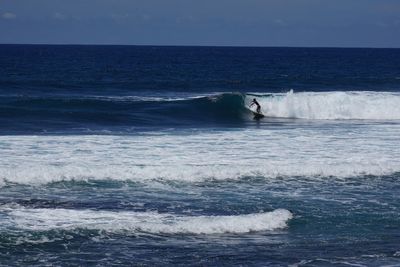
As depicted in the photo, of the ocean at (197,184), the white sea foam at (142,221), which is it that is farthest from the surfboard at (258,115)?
the white sea foam at (142,221)

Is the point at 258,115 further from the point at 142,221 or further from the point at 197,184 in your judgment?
the point at 142,221

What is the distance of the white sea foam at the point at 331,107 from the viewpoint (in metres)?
38.7

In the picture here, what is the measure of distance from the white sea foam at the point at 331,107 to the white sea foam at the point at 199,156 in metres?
7.86

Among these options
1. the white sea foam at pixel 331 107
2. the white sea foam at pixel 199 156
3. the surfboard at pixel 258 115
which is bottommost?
the white sea foam at pixel 199 156

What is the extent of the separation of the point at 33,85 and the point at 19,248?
39.8 meters

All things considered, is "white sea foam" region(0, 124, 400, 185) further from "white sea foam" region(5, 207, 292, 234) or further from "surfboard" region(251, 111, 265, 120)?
"surfboard" region(251, 111, 265, 120)

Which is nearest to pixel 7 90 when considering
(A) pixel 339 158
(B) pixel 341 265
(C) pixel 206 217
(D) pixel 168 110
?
(D) pixel 168 110

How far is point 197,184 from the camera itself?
2011cm

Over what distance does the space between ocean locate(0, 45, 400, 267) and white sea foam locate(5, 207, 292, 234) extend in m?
0.04

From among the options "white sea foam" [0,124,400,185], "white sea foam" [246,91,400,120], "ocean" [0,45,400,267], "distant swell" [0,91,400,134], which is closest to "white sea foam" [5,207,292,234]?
"ocean" [0,45,400,267]

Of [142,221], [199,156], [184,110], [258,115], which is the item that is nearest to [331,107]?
[258,115]

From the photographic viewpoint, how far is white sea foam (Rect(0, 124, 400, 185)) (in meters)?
20.8

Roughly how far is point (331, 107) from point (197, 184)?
67.3ft

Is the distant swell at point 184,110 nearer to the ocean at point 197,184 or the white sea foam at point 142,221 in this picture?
the ocean at point 197,184
